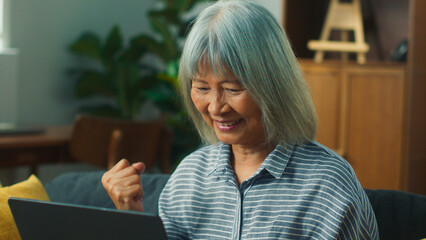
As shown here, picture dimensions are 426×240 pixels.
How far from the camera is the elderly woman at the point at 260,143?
43.2 inches

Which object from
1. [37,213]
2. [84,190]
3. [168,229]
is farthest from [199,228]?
[84,190]

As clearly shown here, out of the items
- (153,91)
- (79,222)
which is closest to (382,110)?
(153,91)

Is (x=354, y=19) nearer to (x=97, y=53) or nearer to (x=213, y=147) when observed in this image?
(x=97, y=53)

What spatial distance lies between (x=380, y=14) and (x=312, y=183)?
3037 mm

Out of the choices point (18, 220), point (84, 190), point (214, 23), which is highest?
point (214, 23)

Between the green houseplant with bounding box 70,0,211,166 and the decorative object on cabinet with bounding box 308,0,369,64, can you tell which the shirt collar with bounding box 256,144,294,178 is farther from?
the green houseplant with bounding box 70,0,211,166

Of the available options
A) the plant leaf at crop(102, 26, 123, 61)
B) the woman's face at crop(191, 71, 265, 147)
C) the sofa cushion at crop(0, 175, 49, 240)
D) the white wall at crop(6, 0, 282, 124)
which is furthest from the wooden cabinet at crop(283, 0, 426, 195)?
the woman's face at crop(191, 71, 265, 147)

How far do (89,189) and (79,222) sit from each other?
2.92 ft

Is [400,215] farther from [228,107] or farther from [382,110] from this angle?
[382,110]

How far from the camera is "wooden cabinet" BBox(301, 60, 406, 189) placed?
11.1 ft

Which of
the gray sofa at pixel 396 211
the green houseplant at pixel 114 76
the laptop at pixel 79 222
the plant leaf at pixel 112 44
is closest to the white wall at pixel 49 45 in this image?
the green houseplant at pixel 114 76

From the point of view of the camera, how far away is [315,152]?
118 centimetres

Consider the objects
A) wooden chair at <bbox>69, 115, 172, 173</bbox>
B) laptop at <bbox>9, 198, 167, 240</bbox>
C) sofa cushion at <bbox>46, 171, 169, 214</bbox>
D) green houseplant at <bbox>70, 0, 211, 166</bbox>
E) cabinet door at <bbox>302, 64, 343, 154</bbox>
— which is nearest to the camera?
laptop at <bbox>9, 198, 167, 240</bbox>

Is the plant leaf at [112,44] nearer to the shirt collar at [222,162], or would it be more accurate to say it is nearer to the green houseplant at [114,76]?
the green houseplant at [114,76]
